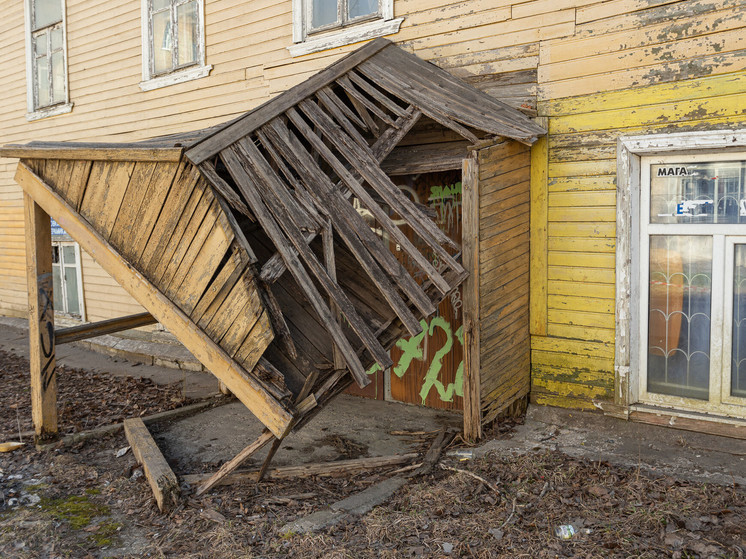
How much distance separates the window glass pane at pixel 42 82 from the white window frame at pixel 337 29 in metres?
7.01

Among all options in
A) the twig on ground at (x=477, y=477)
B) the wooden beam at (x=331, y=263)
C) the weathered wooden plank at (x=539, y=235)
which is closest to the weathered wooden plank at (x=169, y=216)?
the wooden beam at (x=331, y=263)

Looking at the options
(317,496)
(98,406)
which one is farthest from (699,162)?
(98,406)

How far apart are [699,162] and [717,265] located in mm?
888

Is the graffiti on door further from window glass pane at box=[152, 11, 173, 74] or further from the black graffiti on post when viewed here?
window glass pane at box=[152, 11, 173, 74]

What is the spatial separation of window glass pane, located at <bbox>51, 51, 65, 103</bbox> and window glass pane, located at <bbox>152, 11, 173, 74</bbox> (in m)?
3.11

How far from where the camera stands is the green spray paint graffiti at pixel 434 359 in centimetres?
666

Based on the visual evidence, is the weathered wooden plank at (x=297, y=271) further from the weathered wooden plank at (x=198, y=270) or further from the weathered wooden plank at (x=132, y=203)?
the weathered wooden plank at (x=132, y=203)

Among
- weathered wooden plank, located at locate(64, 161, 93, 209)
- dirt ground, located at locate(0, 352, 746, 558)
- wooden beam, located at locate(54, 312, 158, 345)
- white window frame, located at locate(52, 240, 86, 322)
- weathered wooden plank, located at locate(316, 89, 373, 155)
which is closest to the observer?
dirt ground, located at locate(0, 352, 746, 558)

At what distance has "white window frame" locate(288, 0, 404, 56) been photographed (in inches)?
271

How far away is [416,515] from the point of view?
4.08m

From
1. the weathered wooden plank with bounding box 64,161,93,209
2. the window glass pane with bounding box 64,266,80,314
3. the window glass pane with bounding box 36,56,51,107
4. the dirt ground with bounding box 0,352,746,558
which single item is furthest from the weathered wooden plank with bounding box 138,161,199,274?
the window glass pane with bounding box 36,56,51,107

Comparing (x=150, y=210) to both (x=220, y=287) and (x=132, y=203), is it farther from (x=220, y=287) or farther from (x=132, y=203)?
(x=220, y=287)

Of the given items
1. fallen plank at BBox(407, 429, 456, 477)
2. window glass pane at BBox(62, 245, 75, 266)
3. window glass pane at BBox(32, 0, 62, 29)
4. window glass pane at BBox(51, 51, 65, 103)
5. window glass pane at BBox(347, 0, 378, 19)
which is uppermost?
window glass pane at BBox(32, 0, 62, 29)

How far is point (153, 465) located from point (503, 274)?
3.47 metres
